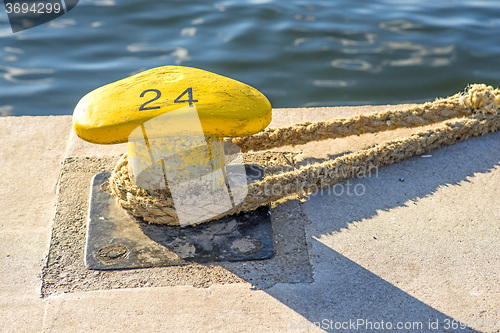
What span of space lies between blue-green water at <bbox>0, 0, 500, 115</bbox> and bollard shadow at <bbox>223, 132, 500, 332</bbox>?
1488 mm

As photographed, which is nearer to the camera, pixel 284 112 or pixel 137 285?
pixel 137 285

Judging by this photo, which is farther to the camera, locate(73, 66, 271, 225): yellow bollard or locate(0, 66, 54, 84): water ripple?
locate(0, 66, 54, 84): water ripple

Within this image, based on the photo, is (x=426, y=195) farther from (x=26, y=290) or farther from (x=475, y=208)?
(x=26, y=290)

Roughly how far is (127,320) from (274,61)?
3214mm

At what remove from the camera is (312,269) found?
224cm

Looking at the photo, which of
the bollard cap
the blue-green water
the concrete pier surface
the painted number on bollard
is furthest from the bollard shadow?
the blue-green water

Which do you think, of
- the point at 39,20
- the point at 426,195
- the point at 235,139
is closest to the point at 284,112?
the point at 235,139

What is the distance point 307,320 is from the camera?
2020 millimetres

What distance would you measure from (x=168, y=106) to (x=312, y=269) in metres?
0.94

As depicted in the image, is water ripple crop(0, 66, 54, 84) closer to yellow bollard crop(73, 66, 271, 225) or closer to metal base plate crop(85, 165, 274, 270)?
metal base plate crop(85, 165, 274, 270)

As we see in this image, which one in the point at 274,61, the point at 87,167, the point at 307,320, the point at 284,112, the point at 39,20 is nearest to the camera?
the point at 307,320

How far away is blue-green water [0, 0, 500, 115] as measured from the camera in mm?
4449

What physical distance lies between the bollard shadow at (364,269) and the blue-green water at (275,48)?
4.88 feet

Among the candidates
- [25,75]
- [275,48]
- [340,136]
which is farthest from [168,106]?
[25,75]
